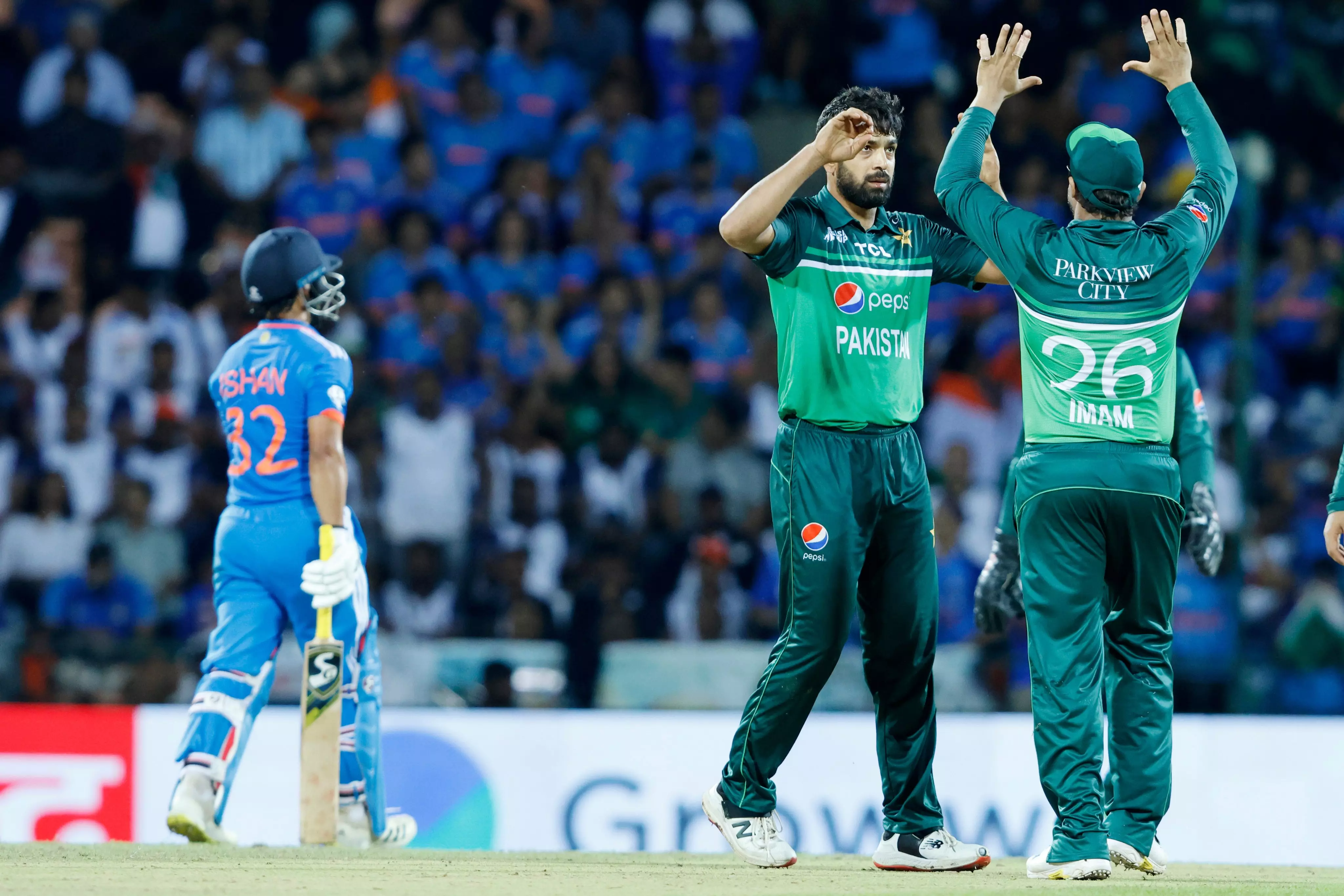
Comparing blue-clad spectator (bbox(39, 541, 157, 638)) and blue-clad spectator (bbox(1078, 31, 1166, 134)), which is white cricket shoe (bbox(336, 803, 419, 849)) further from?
blue-clad spectator (bbox(1078, 31, 1166, 134))

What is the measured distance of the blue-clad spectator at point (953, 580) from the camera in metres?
Answer: 10.3

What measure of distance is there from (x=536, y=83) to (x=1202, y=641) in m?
6.48

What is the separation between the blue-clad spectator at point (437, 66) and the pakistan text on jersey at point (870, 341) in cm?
801

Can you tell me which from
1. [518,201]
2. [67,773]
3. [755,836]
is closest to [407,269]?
[518,201]

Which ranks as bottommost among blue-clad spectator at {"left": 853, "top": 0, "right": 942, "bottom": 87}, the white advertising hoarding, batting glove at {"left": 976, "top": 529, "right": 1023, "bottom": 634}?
the white advertising hoarding

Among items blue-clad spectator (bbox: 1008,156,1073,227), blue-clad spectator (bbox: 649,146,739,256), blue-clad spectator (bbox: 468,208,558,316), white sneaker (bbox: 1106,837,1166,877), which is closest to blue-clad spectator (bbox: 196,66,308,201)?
blue-clad spectator (bbox: 468,208,558,316)

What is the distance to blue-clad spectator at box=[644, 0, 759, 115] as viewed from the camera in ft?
44.3

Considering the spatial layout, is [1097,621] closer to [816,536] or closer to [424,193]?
[816,536]

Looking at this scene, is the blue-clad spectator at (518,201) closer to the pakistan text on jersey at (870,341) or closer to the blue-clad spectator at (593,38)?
the blue-clad spectator at (593,38)

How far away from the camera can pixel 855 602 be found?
5691 millimetres

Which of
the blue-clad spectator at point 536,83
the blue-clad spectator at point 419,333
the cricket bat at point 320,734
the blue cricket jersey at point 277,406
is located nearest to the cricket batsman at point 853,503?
the cricket bat at point 320,734

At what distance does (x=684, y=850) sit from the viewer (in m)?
8.35

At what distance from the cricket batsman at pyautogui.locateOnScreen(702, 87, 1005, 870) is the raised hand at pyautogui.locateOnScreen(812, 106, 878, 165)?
14 mm

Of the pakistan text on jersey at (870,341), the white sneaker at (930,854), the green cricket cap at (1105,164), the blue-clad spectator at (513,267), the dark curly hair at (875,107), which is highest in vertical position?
the blue-clad spectator at (513,267)
